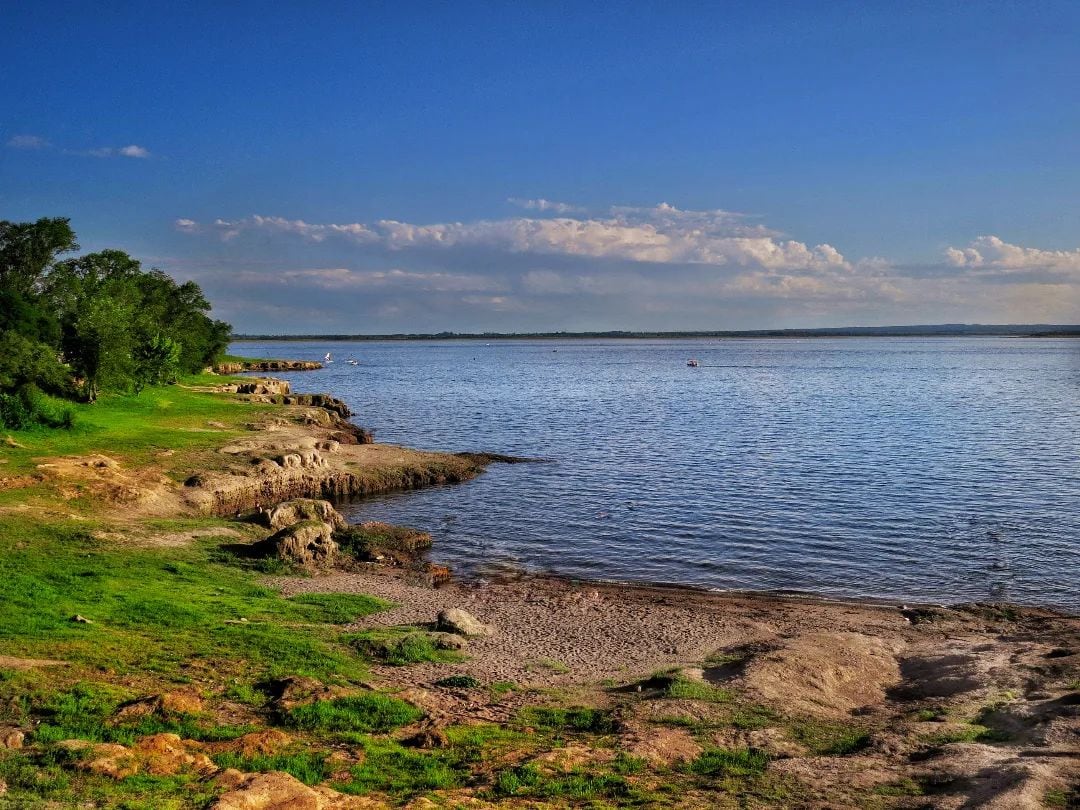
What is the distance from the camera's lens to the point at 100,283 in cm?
7050

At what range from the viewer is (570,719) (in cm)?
1720

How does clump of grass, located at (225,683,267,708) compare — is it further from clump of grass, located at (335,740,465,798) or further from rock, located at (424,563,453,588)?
rock, located at (424,563,453,588)

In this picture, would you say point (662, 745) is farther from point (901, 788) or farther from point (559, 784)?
point (901, 788)

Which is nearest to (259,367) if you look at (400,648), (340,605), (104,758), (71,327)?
(71,327)

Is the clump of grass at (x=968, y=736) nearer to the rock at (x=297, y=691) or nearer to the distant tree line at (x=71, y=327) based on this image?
the rock at (x=297, y=691)

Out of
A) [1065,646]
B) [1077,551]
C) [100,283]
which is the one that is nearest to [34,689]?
[1065,646]

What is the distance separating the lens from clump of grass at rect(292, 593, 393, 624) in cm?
2406

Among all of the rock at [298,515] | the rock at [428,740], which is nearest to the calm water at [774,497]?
the rock at [298,515]

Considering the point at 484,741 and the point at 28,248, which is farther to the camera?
the point at 28,248

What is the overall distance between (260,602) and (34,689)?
30.6ft

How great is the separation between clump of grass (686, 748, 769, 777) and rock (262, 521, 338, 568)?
18513 mm

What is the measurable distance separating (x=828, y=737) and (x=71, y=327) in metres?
60.6

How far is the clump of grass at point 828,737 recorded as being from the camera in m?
15.9

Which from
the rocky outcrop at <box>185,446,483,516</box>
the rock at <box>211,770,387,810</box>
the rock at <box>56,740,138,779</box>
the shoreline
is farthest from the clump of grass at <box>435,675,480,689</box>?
the rocky outcrop at <box>185,446,483,516</box>
